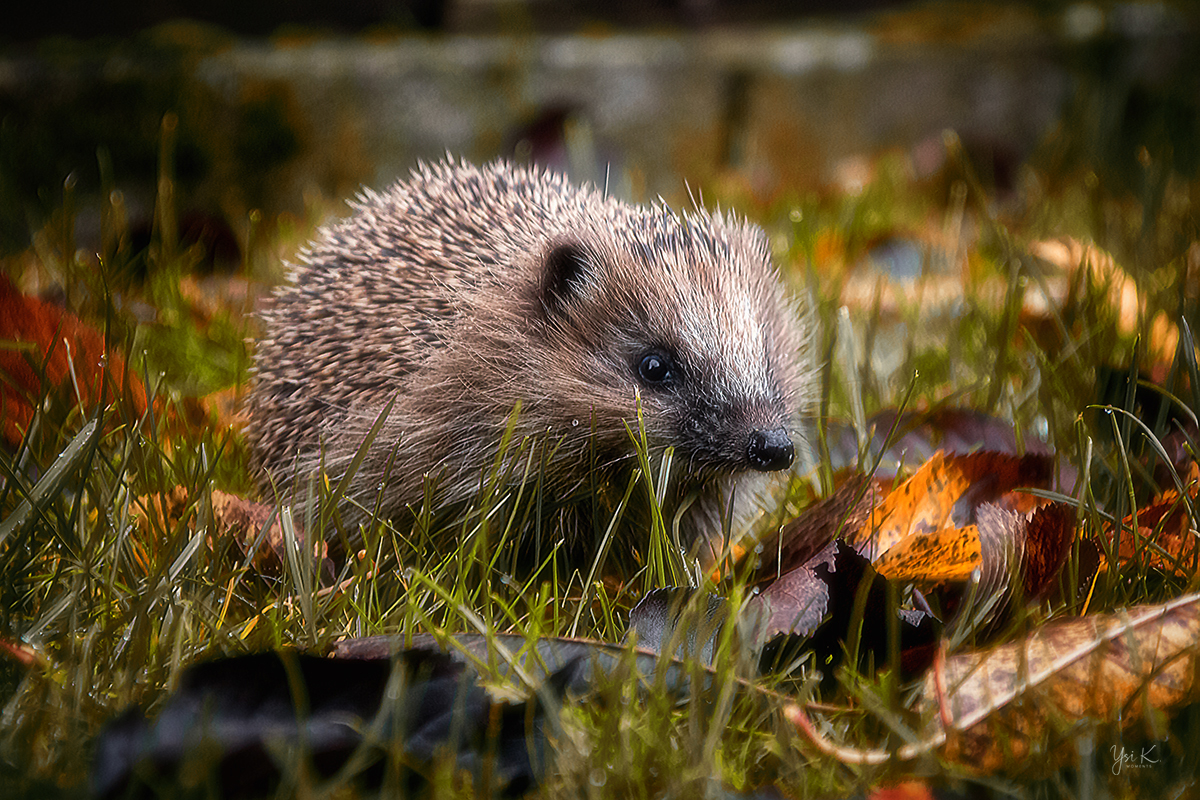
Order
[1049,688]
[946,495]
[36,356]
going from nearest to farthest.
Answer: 1. [1049,688]
2. [946,495]
3. [36,356]

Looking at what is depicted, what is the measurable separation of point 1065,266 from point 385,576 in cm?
247

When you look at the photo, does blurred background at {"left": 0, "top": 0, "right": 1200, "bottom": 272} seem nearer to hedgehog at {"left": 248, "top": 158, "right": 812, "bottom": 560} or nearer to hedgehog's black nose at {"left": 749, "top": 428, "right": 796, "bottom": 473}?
hedgehog at {"left": 248, "top": 158, "right": 812, "bottom": 560}

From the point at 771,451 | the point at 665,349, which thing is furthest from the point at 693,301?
the point at 771,451

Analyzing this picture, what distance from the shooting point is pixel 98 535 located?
1.92 m

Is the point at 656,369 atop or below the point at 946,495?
atop

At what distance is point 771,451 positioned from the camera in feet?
7.74

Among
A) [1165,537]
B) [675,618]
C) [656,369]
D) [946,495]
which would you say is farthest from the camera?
[656,369]

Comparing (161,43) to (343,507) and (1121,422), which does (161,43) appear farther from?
(1121,422)

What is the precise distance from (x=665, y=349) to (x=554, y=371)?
0.87ft

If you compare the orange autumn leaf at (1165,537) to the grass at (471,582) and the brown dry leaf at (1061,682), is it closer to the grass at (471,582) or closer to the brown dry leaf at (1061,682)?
the grass at (471,582)

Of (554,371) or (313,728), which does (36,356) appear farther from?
(313,728)

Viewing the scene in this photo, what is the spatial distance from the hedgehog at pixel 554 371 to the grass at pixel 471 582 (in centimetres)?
13

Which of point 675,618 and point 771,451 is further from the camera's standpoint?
point 771,451

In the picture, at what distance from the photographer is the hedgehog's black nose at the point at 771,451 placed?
2.36m
